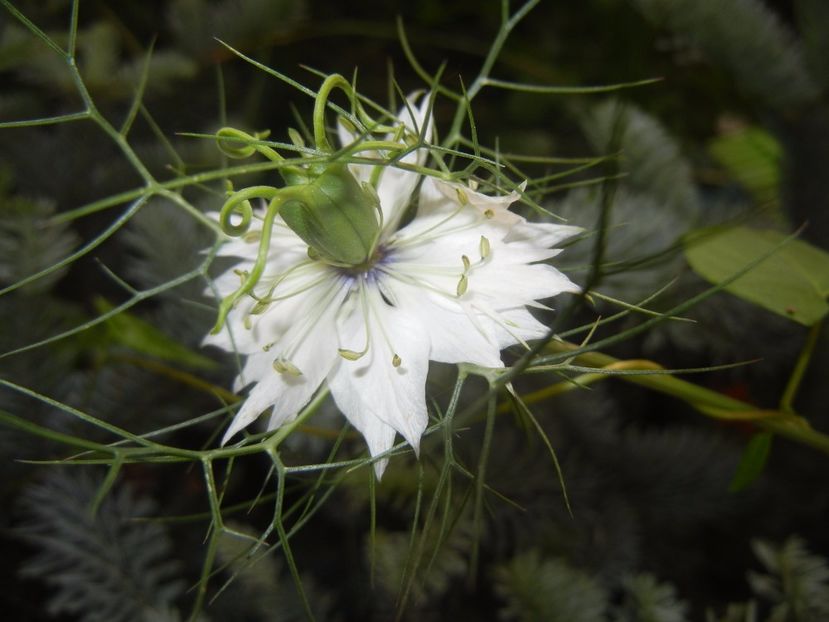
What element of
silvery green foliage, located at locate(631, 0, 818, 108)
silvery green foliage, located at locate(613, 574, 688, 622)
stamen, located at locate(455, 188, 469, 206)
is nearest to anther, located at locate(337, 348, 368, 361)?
stamen, located at locate(455, 188, 469, 206)

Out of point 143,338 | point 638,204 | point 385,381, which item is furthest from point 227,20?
point 385,381

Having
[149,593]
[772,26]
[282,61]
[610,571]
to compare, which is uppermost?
[772,26]

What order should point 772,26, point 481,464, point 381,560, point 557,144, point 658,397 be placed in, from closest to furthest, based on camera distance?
point 481,464 < point 381,560 < point 772,26 < point 658,397 < point 557,144

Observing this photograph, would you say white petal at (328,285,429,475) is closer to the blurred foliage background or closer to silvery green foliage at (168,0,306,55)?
the blurred foliage background

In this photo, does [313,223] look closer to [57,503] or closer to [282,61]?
[57,503]

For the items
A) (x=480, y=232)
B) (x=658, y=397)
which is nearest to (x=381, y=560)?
(x=480, y=232)

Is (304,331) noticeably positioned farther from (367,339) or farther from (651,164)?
(651,164)

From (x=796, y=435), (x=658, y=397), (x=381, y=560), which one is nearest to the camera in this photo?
(x=796, y=435)
